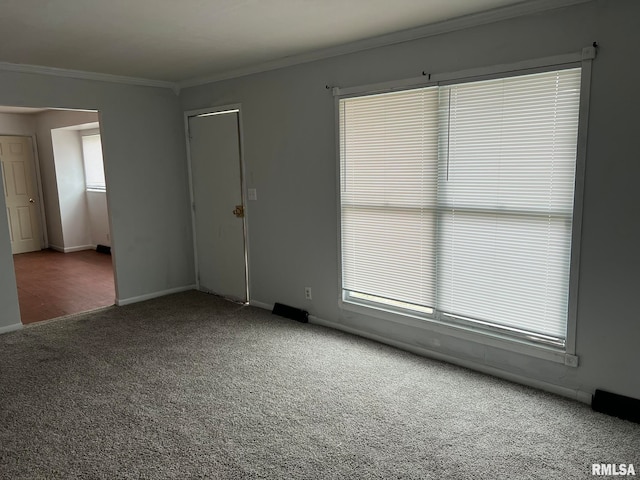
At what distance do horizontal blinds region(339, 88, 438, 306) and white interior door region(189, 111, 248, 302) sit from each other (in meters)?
1.43

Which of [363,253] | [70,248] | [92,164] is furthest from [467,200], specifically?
[70,248]

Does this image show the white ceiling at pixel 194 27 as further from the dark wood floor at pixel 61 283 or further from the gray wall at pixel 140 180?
the dark wood floor at pixel 61 283

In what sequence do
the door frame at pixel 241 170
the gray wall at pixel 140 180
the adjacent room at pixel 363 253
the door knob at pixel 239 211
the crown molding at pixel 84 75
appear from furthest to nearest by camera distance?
1. the door knob at pixel 239 211
2. the door frame at pixel 241 170
3. the gray wall at pixel 140 180
4. the crown molding at pixel 84 75
5. the adjacent room at pixel 363 253

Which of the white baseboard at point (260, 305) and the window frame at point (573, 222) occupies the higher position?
the window frame at point (573, 222)

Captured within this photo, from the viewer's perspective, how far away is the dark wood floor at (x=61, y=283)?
487cm

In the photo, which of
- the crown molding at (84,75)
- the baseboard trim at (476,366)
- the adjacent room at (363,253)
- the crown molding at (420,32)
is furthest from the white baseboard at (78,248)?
the baseboard trim at (476,366)

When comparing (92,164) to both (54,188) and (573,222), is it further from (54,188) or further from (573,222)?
(573,222)

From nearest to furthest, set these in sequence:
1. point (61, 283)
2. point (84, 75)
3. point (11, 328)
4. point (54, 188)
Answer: point (11, 328), point (84, 75), point (61, 283), point (54, 188)

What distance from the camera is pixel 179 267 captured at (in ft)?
17.6

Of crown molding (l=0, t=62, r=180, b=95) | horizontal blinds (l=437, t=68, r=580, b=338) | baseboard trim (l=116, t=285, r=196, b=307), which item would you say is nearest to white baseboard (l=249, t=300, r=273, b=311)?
baseboard trim (l=116, t=285, r=196, b=307)

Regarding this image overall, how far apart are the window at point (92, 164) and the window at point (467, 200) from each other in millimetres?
5570

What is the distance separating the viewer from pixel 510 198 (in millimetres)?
2904

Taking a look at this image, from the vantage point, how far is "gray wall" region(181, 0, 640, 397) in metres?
2.49

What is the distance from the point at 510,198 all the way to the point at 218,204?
3123 mm
